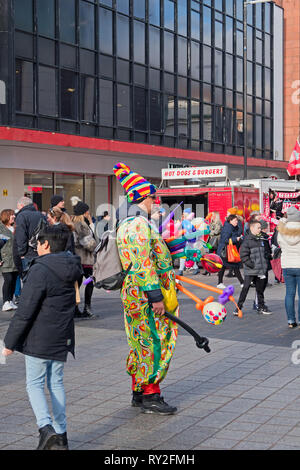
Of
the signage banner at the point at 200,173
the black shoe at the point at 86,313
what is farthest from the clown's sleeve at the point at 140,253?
the signage banner at the point at 200,173

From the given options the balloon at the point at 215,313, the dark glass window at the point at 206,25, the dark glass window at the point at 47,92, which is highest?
the dark glass window at the point at 206,25

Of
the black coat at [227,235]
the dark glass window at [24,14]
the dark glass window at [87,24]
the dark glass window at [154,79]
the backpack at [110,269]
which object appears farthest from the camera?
the dark glass window at [154,79]

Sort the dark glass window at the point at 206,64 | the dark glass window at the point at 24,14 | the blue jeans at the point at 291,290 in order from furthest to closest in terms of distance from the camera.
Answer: the dark glass window at the point at 206,64 → the dark glass window at the point at 24,14 → the blue jeans at the point at 291,290

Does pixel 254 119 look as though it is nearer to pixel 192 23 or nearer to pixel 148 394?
pixel 192 23

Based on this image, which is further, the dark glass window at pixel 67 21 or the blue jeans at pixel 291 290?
the dark glass window at pixel 67 21

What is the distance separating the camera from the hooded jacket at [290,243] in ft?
33.0

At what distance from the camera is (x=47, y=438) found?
459 centimetres

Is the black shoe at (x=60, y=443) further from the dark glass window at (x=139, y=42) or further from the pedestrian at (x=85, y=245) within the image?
the dark glass window at (x=139, y=42)

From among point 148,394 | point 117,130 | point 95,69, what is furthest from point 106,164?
point 148,394

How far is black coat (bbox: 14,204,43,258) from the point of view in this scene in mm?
10891

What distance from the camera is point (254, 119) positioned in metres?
37.2

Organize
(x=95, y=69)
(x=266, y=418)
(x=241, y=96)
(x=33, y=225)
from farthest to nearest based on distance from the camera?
(x=241, y=96), (x=95, y=69), (x=33, y=225), (x=266, y=418)

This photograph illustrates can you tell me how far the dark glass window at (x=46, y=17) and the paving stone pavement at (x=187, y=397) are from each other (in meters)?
16.5
